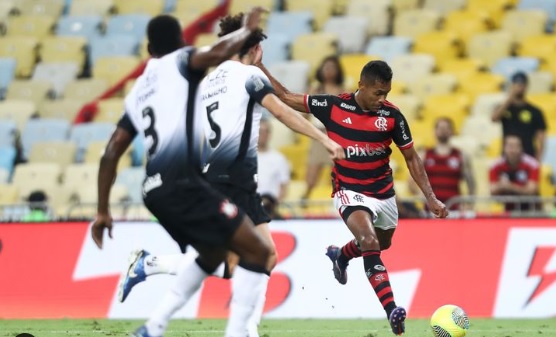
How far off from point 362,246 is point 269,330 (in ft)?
6.89

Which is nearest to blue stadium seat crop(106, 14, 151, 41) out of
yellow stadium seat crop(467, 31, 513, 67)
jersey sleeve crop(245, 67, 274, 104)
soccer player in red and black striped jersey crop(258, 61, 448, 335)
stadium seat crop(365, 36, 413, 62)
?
stadium seat crop(365, 36, 413, 62)

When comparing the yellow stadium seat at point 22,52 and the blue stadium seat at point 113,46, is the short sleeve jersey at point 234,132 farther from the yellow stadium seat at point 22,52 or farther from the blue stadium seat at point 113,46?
the yellow stadium seat at point 22,52

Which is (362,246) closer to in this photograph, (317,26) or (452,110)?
(452,110)

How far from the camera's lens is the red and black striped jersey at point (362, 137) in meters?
11.6

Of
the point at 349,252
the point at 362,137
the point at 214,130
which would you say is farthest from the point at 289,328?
the point at 214,130

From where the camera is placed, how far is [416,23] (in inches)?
850

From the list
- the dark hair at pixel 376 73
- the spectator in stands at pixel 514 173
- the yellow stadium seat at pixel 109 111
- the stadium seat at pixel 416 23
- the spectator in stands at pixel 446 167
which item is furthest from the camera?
the stadium seat at pixel 416 23

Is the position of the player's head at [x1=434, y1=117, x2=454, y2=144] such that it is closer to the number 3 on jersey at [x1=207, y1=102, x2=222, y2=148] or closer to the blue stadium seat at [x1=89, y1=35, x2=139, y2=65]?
the number 3 on jersey at [x1=207, y1=102, x2=222, y2=148]

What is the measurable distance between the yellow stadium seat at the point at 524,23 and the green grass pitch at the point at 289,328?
7.57 m

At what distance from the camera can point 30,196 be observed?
58.4ft

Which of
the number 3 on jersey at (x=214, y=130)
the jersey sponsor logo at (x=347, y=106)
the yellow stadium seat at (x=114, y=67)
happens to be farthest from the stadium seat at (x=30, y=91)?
the number 3 on jersey at (x=214, y=130)

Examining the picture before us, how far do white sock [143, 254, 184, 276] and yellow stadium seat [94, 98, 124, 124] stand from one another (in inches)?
389

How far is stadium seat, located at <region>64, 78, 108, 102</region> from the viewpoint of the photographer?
22.1m

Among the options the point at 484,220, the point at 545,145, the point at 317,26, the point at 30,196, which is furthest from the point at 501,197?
the point at 317,26
